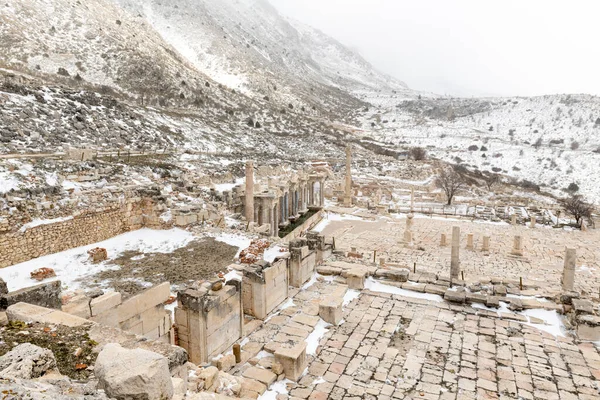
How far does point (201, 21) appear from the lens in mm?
84625

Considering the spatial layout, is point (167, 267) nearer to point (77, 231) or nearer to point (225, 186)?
point (77, 231)

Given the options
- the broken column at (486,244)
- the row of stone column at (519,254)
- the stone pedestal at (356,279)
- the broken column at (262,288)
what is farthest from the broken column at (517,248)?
the broken column at (262,288)

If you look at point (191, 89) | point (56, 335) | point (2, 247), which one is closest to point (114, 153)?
point (2, 247)

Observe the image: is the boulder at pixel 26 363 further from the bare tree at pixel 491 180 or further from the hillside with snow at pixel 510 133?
the hillside with snow at pixel 510 133

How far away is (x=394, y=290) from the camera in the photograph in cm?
1054

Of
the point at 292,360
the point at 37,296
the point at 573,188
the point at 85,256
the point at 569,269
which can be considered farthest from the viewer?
the point at 573,188

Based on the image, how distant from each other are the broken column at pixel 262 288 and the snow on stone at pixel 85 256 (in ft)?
15.5

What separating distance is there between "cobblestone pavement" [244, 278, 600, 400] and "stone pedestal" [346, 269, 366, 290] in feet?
2.71

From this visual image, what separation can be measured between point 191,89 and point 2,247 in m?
40.0

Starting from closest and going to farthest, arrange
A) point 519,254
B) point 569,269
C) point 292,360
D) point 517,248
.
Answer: point 292,360, point 569,269, point 519,254, point 517,248

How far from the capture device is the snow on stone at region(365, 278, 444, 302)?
1018 centimetres

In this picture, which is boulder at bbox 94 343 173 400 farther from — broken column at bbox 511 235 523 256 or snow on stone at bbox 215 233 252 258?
broken column at bbox 511 235 523 256

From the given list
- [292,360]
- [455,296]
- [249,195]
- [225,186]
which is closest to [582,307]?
[455,296]

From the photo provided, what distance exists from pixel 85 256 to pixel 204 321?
732 cm
